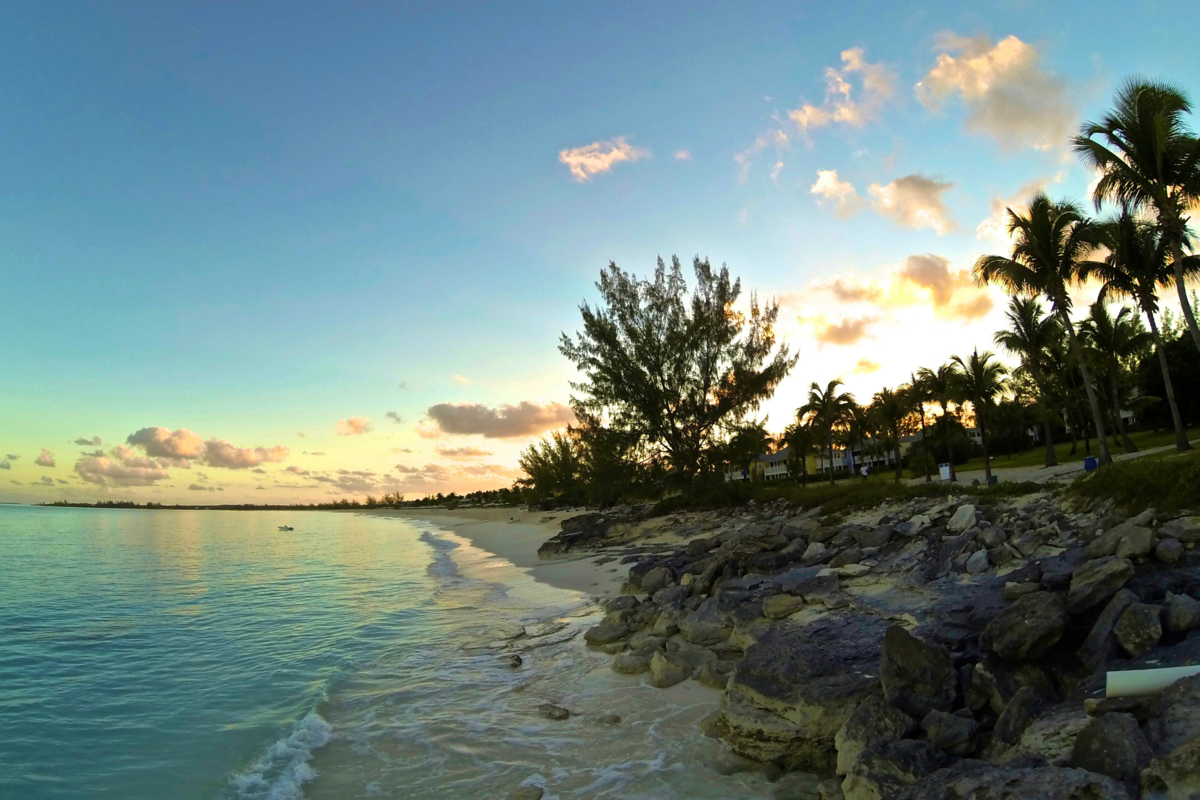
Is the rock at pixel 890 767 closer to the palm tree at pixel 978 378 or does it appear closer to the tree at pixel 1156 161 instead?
the tree at pixel 1156 161

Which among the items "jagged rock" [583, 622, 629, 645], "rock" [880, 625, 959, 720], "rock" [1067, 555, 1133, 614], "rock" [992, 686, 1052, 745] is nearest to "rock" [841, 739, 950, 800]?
"rock" [992, 686, 1052, 745]

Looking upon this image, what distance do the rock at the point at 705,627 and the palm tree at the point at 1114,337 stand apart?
38.4 meters

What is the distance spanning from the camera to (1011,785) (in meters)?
3.57

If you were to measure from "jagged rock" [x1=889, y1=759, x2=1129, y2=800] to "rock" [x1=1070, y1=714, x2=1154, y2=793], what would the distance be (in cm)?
26

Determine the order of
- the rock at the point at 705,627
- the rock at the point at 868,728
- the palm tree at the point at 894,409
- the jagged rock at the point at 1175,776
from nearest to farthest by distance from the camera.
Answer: the jagged rock at the point at 1175,776
the rock at the point at 868,728
the rock at the point at 705,627
the palm tree at the point at 894,409

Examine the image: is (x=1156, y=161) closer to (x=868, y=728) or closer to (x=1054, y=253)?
(x=1054, y=253)

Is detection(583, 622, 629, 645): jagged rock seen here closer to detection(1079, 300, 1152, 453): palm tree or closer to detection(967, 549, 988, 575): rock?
detection(967, 549, 988, 575): rock

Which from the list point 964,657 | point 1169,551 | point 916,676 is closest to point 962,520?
point 1169,551

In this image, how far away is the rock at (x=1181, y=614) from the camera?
476 centimetres

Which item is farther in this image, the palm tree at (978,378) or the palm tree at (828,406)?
the palm tree at (828,406)

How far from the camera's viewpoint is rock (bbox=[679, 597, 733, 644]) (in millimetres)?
9250

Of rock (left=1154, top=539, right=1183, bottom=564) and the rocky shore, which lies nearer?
the rocky shore

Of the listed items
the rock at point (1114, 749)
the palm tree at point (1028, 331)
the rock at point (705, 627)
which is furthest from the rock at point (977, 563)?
the palm tree at point (1028, 331)

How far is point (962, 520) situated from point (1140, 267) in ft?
80.8
